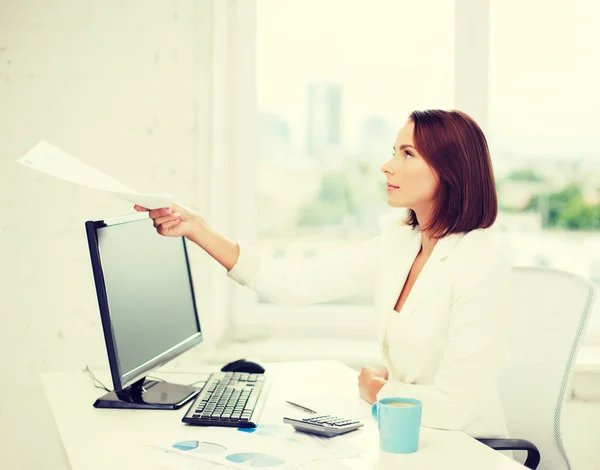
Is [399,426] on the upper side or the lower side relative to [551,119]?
lower

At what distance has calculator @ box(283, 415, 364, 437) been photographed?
54.2 inches

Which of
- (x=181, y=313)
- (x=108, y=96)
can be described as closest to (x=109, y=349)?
(x=181, y=313)

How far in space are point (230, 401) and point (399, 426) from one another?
1.47ft

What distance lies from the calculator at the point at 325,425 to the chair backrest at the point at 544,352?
533mm

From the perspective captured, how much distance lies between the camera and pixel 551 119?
2648 mm

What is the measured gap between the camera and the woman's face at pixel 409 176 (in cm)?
173

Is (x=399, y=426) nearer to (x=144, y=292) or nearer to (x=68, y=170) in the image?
(x=144, y=292)

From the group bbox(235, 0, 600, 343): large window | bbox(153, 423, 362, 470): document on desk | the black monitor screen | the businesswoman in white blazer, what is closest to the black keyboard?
bbox(153, 423, 362, 470): document on desk

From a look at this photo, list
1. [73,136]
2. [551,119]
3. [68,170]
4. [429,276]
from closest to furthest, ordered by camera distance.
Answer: [68,170], [429,276], [73,136], [551,119]

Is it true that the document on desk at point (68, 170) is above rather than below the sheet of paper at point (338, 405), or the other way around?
above

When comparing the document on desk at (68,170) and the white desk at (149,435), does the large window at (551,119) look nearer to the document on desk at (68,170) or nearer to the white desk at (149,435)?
the white desk at (149,435)

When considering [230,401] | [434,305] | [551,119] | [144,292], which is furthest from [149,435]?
[551,119]

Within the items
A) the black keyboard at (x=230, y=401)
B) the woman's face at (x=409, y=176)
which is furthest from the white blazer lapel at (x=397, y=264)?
the black keyboard at (x=230, y=401)

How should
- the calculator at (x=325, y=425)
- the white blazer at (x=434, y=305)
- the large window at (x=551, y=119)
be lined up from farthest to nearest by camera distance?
the large window at (x=551, y=119) → the white blazer at (x=434, y=305) → the calculator at (x=325, y=425)
